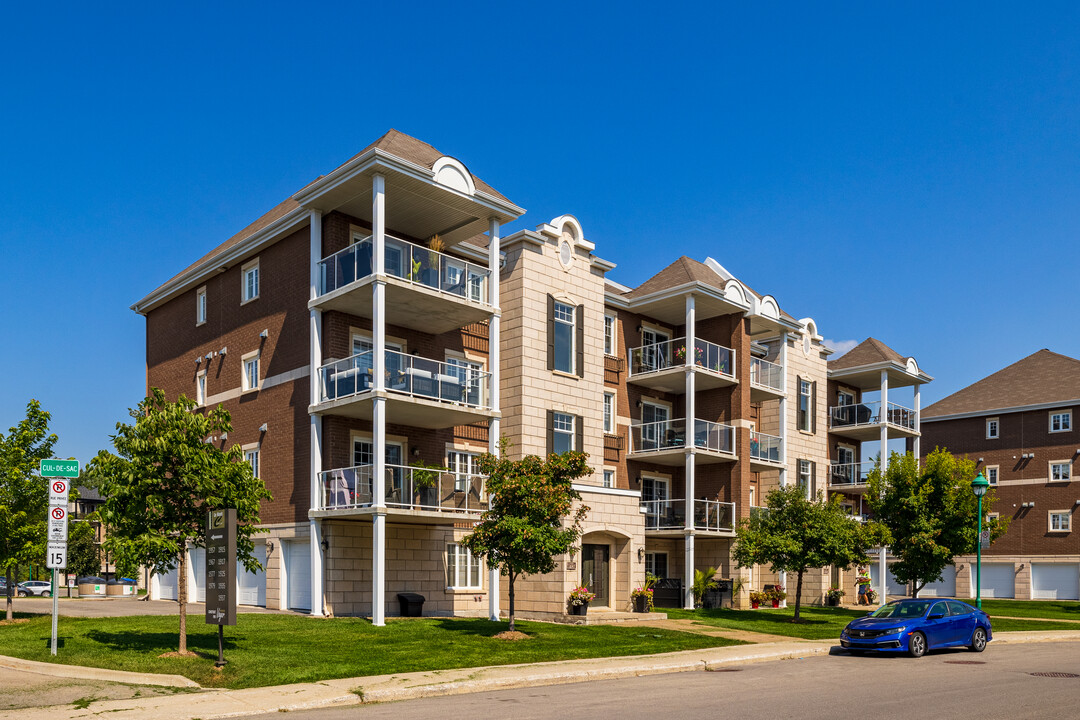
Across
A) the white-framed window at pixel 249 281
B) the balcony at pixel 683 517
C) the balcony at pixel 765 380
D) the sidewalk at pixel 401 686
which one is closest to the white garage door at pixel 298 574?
the white-framed window at pixel 249 281

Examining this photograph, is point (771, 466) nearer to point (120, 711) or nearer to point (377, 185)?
point (377, 185)

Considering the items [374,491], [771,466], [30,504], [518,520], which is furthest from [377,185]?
[771,466]

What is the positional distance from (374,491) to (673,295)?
1528cm

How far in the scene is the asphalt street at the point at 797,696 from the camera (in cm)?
1220

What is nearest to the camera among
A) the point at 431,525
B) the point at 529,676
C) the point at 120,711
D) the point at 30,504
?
the point at 120,711

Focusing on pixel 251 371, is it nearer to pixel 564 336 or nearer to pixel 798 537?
pixel 564 336

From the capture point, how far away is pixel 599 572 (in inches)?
1138

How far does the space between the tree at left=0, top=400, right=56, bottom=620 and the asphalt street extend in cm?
1337

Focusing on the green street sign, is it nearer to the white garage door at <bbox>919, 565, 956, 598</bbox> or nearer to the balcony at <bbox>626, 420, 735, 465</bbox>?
the balcony at <bbox>626, 420, 735, 465</bbox>

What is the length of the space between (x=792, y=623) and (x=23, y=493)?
861 inches

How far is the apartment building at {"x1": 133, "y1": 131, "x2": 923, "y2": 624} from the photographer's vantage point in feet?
83.1

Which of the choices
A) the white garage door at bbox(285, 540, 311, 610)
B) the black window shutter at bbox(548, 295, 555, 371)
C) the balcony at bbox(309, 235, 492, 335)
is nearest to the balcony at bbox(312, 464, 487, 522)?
the white garage door at bbox(285, 540, 311, 610)

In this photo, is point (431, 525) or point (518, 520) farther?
→ point (431, 525)

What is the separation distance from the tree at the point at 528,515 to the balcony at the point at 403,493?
3.81m
